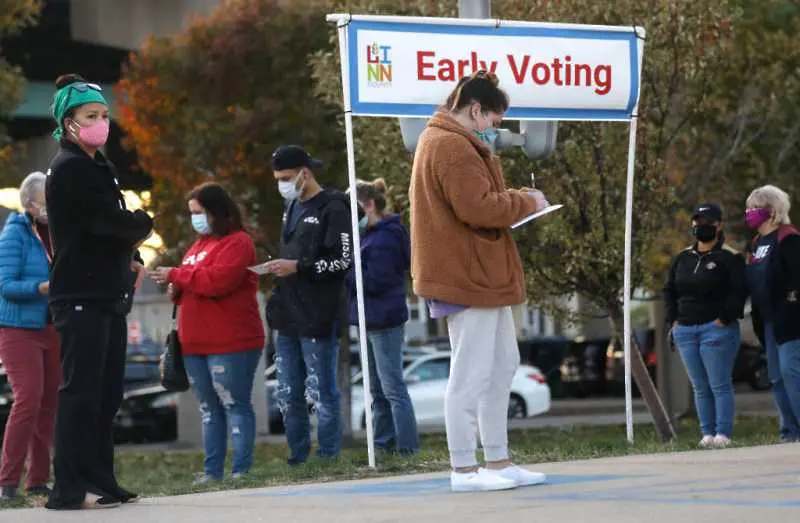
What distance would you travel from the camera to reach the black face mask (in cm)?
1239

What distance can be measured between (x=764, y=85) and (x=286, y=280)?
10704 millimetres

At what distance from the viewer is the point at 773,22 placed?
19531 millimetres

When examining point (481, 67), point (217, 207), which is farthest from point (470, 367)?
point (217, 207)

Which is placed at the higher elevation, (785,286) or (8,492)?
(785,286)

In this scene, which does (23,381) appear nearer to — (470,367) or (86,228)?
(86,228)

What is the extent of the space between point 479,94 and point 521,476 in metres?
1.87

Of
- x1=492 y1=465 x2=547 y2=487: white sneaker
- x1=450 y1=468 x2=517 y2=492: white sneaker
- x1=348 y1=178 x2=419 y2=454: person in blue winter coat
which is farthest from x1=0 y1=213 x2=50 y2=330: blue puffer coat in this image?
x1=492 y1=465 x2=547 y2=487: white sneaker

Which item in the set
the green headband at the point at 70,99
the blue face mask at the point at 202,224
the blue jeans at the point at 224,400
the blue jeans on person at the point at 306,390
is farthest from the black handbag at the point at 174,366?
the green headband at the point at 70,99

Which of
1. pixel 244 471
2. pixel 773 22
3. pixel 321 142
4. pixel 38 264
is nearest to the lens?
pixel 38 264

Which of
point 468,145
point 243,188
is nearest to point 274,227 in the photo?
point 243,188

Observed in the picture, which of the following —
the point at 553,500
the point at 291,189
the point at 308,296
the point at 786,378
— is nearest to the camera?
the point at 553,500

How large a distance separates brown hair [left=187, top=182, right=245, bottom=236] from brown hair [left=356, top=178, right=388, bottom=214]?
1308mm

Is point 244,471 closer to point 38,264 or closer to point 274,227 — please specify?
point 38,264

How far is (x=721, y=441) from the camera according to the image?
37.9 feet
